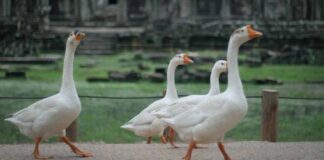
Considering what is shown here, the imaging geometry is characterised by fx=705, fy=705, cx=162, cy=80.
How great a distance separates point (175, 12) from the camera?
3581 cm

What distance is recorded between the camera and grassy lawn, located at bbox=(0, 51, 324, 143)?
12.6 m

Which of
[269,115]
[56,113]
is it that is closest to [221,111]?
[56,113]

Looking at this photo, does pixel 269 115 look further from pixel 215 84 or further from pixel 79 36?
pixel 79 36

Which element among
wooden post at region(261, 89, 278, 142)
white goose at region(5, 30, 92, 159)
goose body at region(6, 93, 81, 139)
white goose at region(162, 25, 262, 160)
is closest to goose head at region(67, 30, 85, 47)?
white goose at region(5, 30, 92, 159)

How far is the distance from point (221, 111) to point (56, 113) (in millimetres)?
2125

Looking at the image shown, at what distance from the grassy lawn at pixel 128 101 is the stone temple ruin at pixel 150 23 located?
256cm

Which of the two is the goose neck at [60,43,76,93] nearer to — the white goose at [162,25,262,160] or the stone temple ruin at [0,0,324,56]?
the white goose at [162,25,262,160]

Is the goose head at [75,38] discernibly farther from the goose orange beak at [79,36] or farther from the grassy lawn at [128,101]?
the grassy lawn at [128,101]

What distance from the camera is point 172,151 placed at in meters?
9.98

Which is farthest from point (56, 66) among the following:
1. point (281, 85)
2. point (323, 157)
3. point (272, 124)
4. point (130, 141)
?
point (323, 157)

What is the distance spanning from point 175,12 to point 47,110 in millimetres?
27062

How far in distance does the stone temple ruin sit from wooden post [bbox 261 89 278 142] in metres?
17.0

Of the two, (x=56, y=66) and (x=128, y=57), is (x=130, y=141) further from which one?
(x=128, y=57)

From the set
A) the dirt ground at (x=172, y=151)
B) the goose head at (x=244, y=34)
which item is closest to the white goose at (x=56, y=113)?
the dirt ground at (x=172, y=151)
